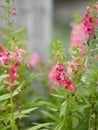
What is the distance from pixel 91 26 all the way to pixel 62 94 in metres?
0.32

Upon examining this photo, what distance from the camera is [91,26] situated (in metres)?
1.93

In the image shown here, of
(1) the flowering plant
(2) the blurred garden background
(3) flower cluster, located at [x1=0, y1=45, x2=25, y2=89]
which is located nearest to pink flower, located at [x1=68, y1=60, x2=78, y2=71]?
(1) the flowering plant

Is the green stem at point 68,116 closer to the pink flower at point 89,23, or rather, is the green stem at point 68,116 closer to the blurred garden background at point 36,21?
the pink flower at point 89,23

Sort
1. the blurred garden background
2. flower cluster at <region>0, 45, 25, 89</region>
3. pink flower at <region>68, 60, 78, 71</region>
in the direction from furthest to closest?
the blurred garden background < pink flower at <region>68, 60, 78, 71</region> < flower cluster at <region>0, 45, 25, 89</region>

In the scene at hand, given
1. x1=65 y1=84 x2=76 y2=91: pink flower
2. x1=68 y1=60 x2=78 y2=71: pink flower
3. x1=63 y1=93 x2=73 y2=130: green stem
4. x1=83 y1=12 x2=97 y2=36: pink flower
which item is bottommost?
x1=63 y1=93 x2=73 y2=130: green stem

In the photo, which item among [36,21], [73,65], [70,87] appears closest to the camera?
[70,87]

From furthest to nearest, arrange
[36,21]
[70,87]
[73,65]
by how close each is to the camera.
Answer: [36,21] → [73,65] → [70,87]

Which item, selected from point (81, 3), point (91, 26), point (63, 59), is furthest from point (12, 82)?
point (81, 3)

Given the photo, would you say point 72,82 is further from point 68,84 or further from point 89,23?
point 89,23

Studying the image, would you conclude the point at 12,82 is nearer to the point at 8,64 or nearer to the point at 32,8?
the point at 8,64

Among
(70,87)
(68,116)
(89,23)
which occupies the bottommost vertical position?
(68,116)

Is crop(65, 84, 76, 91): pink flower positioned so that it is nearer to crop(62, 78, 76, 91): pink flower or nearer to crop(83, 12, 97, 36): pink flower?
crop(62, 78, 76, 91): pink flower

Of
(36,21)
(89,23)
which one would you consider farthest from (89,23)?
(36,21)

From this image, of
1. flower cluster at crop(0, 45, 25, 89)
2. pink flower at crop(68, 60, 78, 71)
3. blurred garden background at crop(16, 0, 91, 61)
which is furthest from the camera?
blurred garden background at crop(16, 0, 91, 61)
